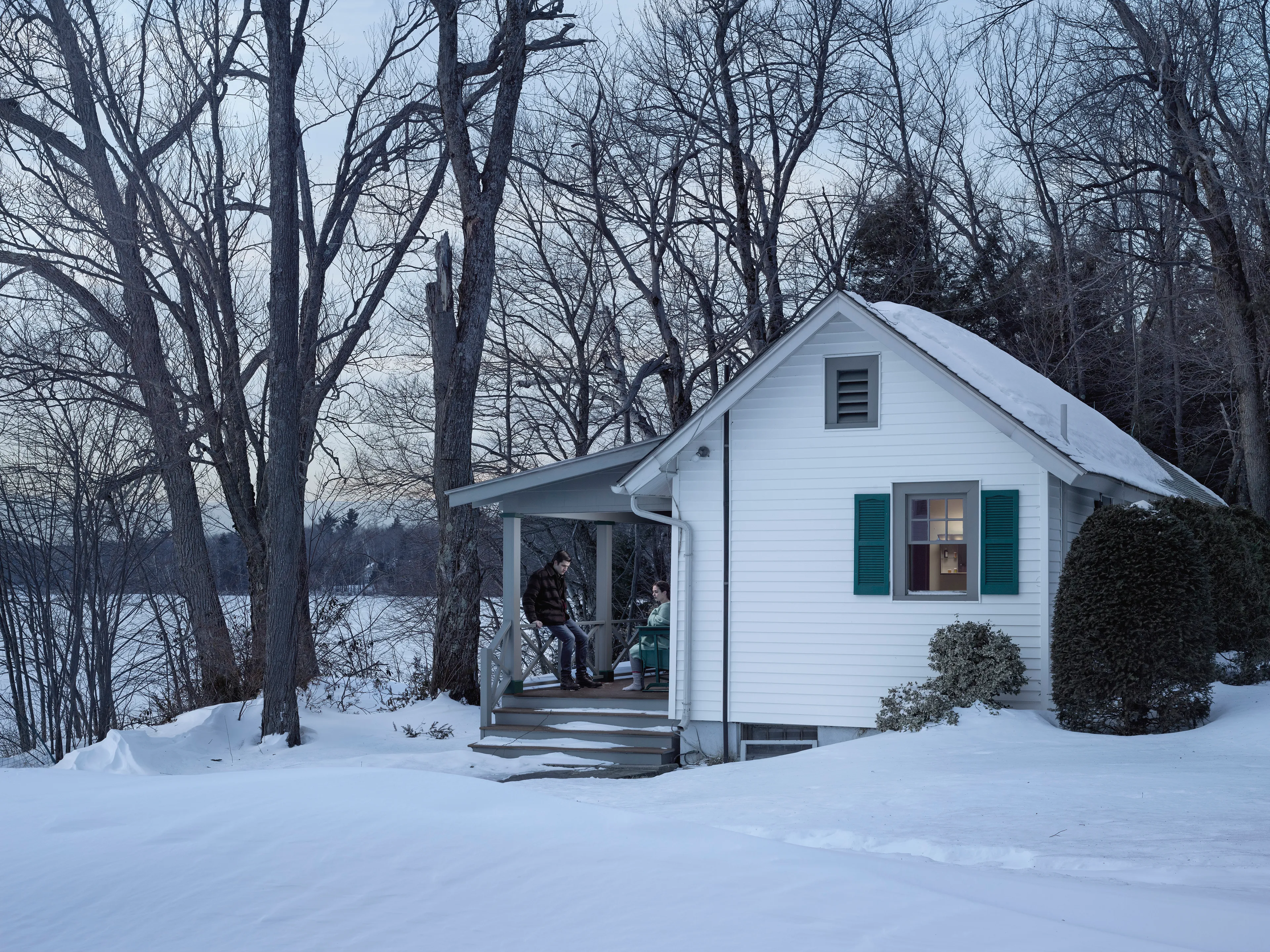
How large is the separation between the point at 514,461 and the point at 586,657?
12.8 m

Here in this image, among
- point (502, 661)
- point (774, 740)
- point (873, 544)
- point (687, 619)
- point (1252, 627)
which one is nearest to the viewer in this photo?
point (873, 544)

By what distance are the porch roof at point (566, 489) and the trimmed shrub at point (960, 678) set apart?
4442 mm

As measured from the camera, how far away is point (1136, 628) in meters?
11.0

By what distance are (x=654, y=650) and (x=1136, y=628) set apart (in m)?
6.66

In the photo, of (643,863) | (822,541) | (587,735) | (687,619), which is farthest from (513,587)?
(643,863)

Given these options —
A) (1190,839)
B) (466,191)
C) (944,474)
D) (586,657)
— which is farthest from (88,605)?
(1190,839)

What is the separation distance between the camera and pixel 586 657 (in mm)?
16375

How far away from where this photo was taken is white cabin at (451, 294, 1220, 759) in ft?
41.1

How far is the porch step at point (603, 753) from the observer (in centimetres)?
1366

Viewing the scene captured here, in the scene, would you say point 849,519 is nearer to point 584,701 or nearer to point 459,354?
point 584,701

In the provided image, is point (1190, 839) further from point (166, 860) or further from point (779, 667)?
point (779, 667)

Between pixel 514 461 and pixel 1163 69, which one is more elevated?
Answer: pixel 1163 69

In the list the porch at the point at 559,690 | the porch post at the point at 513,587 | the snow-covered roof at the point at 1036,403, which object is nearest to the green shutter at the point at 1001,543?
the snow-covered roof at the point at 1036,403

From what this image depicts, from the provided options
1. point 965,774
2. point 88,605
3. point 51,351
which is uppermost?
point 51,351
